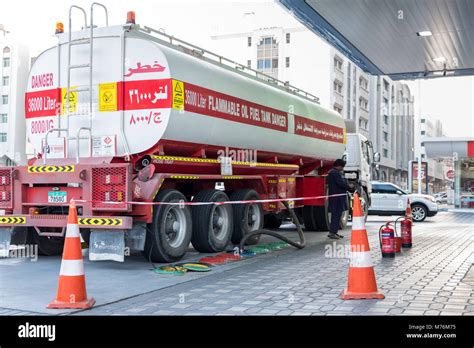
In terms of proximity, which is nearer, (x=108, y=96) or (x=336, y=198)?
(x=108, y=96)

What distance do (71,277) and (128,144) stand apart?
382cm

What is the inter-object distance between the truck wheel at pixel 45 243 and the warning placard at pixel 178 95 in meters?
3.68

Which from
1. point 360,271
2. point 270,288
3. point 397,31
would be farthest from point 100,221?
point 397,31

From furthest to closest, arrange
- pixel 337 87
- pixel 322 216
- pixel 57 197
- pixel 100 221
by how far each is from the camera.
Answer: pixel 337 87, pixel 322 216, pixel 57 197, pixel 100 221

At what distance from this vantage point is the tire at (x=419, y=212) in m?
24.3

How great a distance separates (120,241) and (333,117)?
34.4 ft

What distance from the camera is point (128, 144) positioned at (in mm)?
9867

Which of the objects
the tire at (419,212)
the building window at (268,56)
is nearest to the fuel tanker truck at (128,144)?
the tire at (419,212)

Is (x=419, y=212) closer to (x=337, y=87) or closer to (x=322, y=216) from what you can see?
(x=322, y=216)

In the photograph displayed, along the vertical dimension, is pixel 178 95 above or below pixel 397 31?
below

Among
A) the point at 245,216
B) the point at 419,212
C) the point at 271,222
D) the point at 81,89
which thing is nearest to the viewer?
the point at 81,89

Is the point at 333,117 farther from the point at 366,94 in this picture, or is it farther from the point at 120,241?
the point at 366,94

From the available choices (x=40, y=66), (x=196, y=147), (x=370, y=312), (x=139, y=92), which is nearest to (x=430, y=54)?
(x=196, y=147)

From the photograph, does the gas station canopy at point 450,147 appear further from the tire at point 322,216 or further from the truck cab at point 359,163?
the tire at point 322,216
